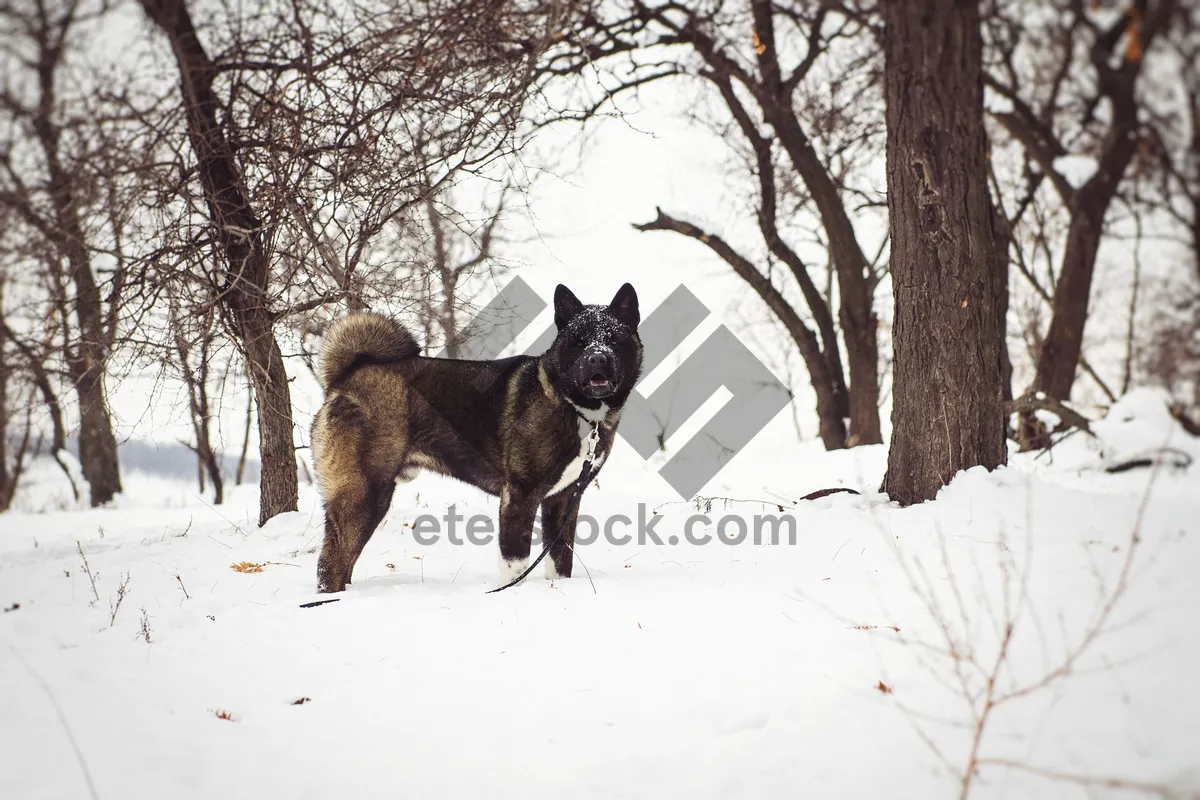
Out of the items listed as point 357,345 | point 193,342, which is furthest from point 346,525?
point 193,342

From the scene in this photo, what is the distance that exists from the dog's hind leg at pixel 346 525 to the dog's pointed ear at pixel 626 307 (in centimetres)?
194

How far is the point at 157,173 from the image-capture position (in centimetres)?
447

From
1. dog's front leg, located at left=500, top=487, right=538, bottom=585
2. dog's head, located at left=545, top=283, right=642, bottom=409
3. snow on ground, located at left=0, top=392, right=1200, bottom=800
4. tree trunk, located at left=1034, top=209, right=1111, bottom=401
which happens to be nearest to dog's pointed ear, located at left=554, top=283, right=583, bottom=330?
dog's head, located at left=545, top=283, right=642, bottom=409

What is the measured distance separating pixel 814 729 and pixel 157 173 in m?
5.16

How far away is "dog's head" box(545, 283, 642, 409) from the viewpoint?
4.03 m

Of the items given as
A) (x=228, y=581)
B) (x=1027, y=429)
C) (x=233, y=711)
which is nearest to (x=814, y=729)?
(x=233, y=711)

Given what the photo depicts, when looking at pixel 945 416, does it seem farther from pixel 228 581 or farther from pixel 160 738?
pixel 228 581

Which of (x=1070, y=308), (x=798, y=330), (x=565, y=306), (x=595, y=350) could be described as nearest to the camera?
(x=595, y=350)

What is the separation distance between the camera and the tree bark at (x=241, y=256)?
4.31m

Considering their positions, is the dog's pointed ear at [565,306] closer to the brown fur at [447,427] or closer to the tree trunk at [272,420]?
the brown fur at [447,427]

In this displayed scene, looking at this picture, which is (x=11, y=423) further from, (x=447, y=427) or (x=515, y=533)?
(x=515, y=533)

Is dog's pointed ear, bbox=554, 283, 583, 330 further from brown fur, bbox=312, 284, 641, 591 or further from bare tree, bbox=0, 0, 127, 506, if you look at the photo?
bare tree, bbox=0, 0, 127, 506

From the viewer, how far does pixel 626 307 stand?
4.52 meters

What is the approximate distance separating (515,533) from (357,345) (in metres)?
1.71
